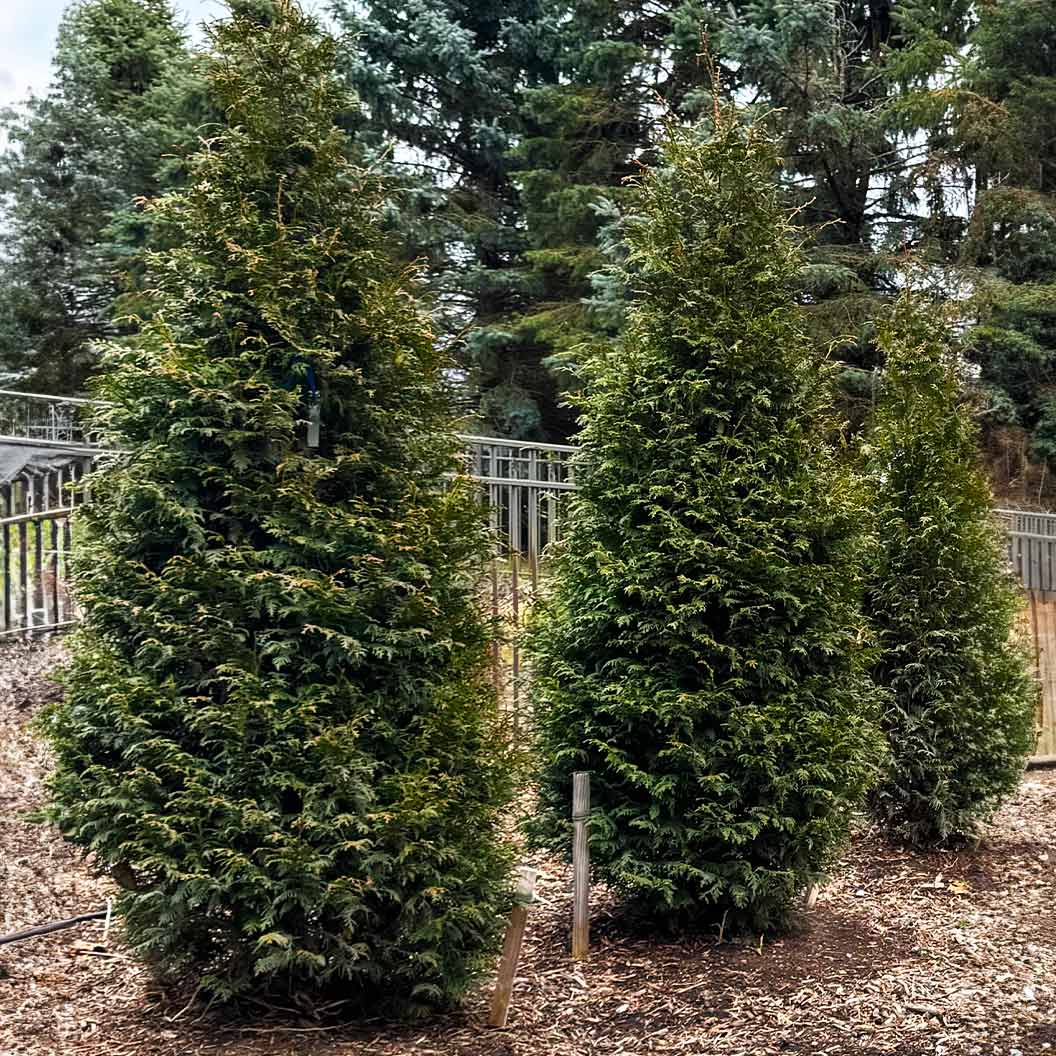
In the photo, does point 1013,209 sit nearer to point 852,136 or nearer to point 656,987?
point 852,136

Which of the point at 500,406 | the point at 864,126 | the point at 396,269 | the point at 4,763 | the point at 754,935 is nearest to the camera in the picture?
the point at 396,269

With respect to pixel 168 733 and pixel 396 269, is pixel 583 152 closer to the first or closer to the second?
pixel 396 269

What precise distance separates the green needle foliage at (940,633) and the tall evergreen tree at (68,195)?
14.7 m

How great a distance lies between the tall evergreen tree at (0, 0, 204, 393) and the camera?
1812 cm

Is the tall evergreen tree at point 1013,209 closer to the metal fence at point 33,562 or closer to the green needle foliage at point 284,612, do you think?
the metal fence at point 33,562

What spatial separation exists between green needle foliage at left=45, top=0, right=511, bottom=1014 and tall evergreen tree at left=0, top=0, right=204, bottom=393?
15.3 metres

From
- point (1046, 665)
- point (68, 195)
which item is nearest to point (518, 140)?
point (68, 195)

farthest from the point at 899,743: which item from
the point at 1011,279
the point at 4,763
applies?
the point at 1011,279

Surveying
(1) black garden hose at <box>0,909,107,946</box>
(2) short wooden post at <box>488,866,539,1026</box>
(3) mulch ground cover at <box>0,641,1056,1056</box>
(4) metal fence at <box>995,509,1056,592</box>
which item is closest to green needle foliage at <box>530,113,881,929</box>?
(3) mulch ground cover at <box>0,641,1056,1056</box>

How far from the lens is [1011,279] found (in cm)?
1391

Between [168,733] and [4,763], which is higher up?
[168,733]

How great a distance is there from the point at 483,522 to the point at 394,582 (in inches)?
18.8

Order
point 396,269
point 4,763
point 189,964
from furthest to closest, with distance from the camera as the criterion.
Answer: point 4,763 → point 396,269 → point 189,964

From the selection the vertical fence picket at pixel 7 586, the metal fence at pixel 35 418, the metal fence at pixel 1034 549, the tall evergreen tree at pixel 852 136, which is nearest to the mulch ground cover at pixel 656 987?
the vertical fence picket at pixel 7 586
